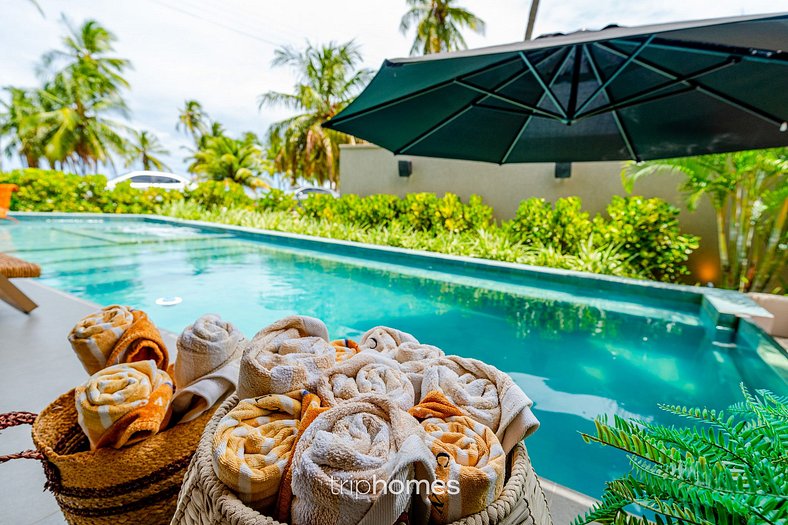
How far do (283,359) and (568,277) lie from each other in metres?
5.65

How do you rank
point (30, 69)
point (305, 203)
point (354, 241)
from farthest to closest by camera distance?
point (30, 69) < point (305, 203) < point (354, 241)

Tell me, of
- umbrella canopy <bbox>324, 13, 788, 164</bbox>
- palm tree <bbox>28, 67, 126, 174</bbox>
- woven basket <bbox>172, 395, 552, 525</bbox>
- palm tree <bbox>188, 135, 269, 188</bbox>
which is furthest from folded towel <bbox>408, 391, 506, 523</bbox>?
palm tree <bbox>28, 67, 126, 174</bbox>

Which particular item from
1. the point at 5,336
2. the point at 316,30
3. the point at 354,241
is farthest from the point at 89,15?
the point at 5,336

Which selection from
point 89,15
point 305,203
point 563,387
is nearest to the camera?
point 563,387

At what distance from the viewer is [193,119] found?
102 ft

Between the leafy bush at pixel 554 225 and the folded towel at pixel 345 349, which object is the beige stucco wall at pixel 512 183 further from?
the folded towel at pixel 345 349

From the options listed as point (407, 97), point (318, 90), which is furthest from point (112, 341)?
point (318, 90)

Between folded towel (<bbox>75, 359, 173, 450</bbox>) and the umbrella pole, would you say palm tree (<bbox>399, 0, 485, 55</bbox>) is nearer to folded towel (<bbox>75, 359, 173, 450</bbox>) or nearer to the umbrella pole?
the umbrella pole

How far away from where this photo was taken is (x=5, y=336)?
2.50 meters

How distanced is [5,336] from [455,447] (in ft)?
10.6

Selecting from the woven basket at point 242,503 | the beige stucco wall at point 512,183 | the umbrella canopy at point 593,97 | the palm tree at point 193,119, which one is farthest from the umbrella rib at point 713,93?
the palm tree at point 193,119

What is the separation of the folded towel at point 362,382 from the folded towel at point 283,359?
40 mm

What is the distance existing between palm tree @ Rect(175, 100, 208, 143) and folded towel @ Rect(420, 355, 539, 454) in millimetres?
35371

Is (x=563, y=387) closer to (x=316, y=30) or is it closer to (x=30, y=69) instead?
(x=316, y=30)
